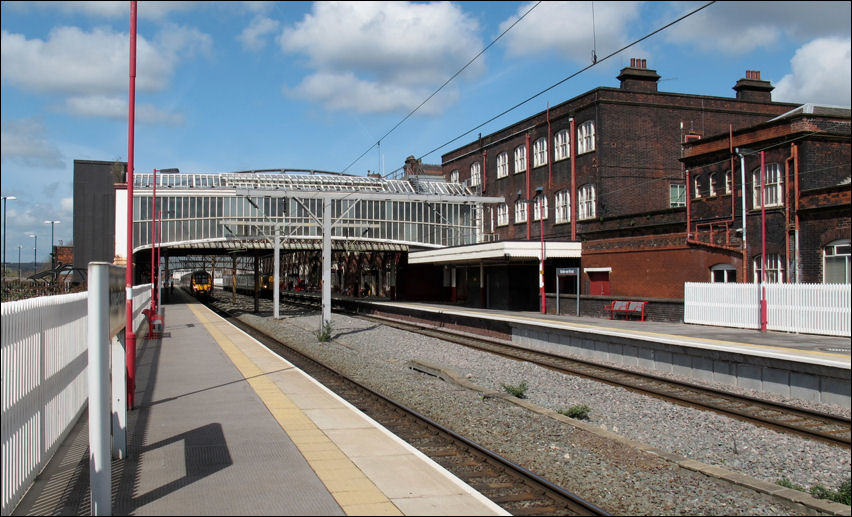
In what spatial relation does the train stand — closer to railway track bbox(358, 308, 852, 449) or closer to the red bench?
the red bench

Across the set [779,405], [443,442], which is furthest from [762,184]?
[443,442]

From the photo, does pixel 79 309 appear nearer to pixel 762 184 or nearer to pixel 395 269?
pixel 762 184

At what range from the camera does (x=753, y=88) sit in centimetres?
3847

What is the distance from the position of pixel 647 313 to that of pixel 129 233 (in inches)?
740

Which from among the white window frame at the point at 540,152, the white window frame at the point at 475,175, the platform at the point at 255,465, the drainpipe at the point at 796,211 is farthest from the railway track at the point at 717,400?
the white window frame at the point at 475,175

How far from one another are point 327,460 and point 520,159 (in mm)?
36900

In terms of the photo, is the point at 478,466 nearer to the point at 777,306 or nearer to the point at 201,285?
the point at 777,306

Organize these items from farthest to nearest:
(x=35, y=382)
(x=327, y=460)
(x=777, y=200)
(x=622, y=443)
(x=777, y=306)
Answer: (x=777, y=200)
(x=777, y=306)
(x=622, y=443)
(x=327, y=460)
(x=35, y=382)

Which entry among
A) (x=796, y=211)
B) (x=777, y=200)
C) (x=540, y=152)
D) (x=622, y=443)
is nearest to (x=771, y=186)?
(x=777, y=200)

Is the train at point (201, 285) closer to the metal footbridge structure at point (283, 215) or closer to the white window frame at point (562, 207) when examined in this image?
the metal footbridge structure at point (283, 215)

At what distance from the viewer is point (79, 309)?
876 centimetres

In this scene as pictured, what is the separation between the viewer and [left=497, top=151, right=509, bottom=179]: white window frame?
44344 millimetres

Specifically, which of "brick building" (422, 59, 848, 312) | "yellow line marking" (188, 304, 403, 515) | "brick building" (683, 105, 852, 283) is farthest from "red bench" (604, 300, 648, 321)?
"yellow line marking" (188, 304, 403, 515)

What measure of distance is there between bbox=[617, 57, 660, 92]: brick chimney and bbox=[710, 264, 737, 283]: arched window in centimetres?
1438
